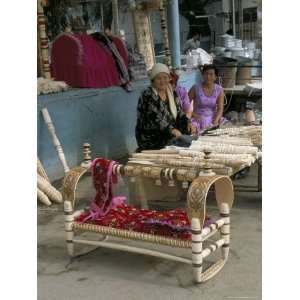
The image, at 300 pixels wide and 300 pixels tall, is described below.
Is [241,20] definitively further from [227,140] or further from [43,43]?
[227,140]

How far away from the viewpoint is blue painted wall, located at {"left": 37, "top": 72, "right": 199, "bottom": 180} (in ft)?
17.0

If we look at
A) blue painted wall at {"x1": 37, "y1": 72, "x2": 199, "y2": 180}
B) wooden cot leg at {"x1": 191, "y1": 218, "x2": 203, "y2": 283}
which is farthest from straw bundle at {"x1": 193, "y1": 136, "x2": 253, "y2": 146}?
blue painted wall at {"x1": 37, "y1": 72, "x2": 199, "y2": 180}

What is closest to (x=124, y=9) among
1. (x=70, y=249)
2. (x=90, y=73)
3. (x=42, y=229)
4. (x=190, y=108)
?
(x=90, y=73)

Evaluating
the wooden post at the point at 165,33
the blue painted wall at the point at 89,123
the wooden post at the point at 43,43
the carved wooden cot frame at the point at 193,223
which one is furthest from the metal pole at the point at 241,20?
the carved wooden cot frame at the point at 193,223

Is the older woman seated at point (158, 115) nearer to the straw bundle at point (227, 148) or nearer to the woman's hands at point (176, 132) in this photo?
the woman's hands at point (176, 132)

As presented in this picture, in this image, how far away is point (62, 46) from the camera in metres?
5.67

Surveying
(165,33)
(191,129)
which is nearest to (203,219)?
(191,129)

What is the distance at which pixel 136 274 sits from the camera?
3162 mm

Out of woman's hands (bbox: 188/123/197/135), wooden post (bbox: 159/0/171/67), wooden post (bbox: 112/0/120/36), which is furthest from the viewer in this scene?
wooden post (bbox: 159/0/171/67)

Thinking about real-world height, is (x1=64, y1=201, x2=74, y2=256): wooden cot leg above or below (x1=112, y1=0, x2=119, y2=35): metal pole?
below

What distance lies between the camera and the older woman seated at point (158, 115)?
15.3 ft

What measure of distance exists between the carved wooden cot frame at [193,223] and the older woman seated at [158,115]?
1.45 meters

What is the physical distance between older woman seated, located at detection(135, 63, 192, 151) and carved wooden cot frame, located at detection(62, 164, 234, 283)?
4.76ft

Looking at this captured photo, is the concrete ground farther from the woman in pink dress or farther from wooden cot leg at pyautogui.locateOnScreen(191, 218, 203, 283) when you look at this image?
the woman in pink dress
